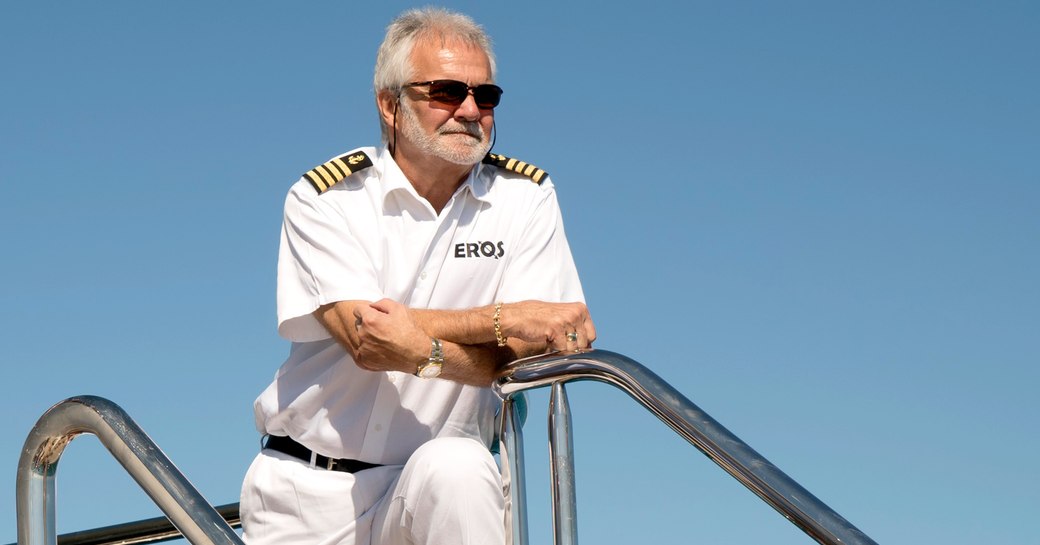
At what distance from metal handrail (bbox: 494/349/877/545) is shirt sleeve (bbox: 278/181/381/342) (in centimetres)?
48

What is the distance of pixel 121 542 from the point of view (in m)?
3.99

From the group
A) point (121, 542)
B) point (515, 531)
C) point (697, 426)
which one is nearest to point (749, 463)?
point (697, 426)

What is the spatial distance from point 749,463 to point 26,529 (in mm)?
1525

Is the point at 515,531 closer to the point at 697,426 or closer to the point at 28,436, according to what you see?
the point at 697,426

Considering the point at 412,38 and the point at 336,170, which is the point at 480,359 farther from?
the point at 412,38

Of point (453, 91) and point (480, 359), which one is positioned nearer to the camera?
point (480, 359)

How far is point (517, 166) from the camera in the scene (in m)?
3.84

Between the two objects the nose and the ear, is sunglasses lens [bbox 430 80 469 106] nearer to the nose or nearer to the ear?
the nose

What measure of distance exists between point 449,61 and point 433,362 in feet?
3.24

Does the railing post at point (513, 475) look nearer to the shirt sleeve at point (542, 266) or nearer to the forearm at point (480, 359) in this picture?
the forearm at point (480, 359)

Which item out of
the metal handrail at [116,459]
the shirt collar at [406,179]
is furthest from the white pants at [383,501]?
the shirt collar at [406,179]

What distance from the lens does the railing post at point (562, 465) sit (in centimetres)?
286

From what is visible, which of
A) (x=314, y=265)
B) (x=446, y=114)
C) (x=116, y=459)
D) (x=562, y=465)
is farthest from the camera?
(x=446, y=114)

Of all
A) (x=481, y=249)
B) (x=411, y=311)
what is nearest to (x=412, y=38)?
(x=481, y=249)
